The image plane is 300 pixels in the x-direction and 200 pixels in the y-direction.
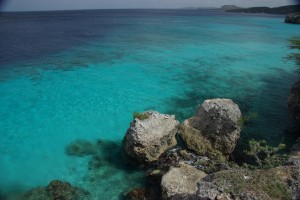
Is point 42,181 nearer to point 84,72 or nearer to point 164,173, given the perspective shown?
point 164,173

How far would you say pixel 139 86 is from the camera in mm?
26312

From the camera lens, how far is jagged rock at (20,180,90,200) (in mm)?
12137

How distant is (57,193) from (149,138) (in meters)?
5.07

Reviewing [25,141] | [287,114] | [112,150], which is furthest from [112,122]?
[287,114]

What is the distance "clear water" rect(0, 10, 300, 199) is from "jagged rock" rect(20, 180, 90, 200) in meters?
0.53

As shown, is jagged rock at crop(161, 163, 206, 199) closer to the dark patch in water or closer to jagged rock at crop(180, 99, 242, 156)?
jagged rock at crop(180, 99, 242, 156)

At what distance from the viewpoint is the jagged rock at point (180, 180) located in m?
11.1

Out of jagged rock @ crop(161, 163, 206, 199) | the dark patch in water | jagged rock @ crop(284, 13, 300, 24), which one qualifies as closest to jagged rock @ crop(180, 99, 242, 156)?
jagged rock @ crop(161, 163, 206, 199)

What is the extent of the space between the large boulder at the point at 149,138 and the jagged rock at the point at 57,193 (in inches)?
125

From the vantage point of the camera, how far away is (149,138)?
14.0m

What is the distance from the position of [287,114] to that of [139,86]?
43.3 feet

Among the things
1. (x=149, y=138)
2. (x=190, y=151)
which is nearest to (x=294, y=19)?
(x=190, y=151)

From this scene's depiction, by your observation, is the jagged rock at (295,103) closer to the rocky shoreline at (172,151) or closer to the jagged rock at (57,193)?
the rocky shoreline at (172,151)

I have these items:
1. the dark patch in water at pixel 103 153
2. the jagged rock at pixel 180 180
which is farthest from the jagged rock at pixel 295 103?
the dark patch in water at pixel 103 153
